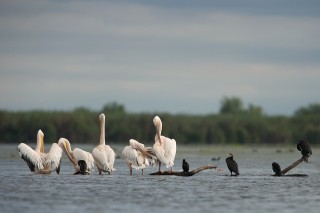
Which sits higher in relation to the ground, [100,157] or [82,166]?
[100,157]

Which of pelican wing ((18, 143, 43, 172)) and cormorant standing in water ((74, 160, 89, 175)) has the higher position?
pelican wing ((18, 143, 43, 172))

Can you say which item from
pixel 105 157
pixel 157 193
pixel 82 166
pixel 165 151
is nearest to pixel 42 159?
pixel 82 166

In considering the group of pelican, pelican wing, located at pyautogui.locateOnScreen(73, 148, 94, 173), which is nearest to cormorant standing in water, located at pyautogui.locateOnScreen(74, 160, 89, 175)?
the group of pelican

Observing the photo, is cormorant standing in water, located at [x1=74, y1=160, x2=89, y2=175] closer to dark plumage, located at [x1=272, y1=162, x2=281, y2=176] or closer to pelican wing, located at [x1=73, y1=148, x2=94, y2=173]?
pelican wing, located at [x1=73, y1=148, x2=94, y2=173]

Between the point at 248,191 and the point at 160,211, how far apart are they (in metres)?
3.60

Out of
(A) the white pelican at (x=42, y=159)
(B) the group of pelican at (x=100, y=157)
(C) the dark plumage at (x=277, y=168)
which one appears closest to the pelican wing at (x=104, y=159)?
(B) the group of pelican at (x=100, y=157)

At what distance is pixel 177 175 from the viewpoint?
68.8ft

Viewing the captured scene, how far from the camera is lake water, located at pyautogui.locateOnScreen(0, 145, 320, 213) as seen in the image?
1505cm

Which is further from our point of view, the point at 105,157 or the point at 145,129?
the point at 145,129

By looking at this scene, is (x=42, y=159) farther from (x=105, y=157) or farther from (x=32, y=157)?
(x=105, y=157)

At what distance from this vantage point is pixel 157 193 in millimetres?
17125

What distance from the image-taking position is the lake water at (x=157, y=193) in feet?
49.4

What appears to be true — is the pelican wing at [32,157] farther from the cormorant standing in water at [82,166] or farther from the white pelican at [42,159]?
the cormorant standing in water at [82,166]

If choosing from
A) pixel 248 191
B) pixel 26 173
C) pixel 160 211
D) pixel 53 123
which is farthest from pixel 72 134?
pixel 160 211
